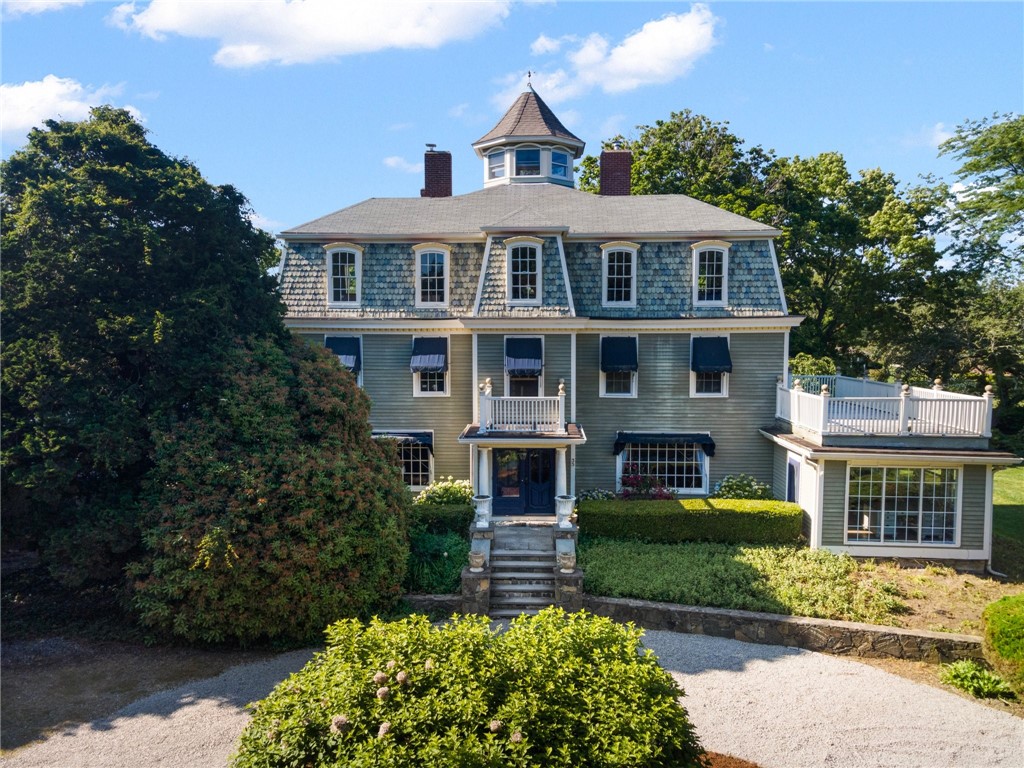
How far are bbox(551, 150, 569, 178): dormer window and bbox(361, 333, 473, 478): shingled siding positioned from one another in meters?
8.94

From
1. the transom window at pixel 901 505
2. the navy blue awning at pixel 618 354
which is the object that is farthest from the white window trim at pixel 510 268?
the transom window at pixel 901 505

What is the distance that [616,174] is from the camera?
23.6 meters

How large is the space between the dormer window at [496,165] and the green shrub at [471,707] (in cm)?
2014

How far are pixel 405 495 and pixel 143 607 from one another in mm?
5296

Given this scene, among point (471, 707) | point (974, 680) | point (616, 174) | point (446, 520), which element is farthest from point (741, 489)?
point (471, 707)

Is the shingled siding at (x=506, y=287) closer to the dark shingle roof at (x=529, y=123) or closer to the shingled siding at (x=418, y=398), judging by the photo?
the shingled siding at (x=418, y=398)

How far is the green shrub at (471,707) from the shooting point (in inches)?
246

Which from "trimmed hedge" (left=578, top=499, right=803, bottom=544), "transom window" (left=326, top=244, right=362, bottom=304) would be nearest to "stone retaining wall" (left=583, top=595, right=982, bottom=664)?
"trimmed hedge" (left=578, top=499, right=803, bottom=544)

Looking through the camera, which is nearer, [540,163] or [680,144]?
[540,163]

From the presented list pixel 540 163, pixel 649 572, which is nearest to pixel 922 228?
pixel 540 163

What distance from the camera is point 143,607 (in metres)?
11.4

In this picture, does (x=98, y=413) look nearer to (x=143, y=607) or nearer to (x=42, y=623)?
(x=143, y=607)

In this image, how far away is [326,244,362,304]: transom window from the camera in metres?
19.3

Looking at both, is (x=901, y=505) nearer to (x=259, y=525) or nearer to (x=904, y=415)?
(x=904, y=415)
